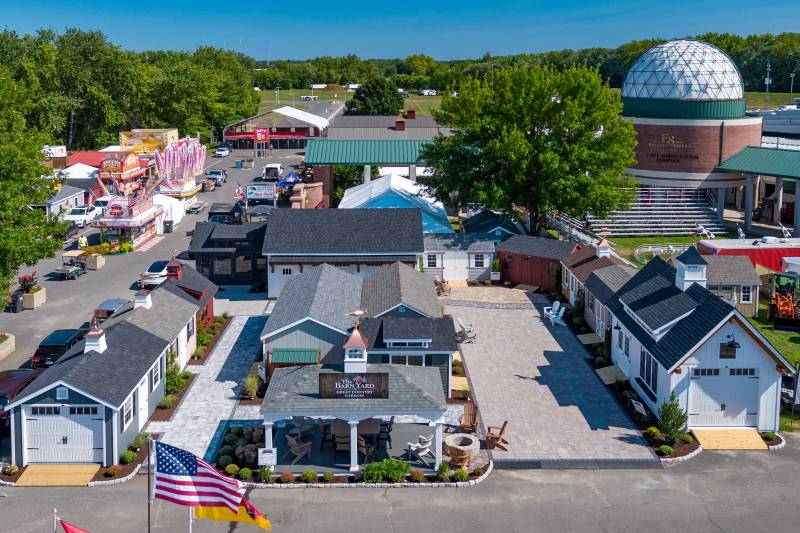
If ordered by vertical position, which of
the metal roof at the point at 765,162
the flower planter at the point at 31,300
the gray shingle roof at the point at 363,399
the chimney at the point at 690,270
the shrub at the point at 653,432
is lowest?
the shrub at the point at 653,432

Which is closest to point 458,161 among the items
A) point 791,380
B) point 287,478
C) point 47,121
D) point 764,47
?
point 791,380

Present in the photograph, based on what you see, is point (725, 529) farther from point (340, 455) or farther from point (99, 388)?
point (99, 388)

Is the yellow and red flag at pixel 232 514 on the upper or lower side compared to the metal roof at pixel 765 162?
lower

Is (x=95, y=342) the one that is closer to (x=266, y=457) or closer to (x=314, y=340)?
(x=266, y=457)

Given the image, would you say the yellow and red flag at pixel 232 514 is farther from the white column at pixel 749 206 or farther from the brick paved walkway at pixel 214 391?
the white column at pixel 749 206

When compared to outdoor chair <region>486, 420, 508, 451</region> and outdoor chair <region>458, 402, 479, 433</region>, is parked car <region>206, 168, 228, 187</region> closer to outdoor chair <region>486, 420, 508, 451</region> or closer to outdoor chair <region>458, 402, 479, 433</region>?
outdoor chair <region>458, 402, 479, 433</region>

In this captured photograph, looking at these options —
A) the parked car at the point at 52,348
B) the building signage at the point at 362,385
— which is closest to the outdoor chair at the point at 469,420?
the building signage at the point at 362,385
